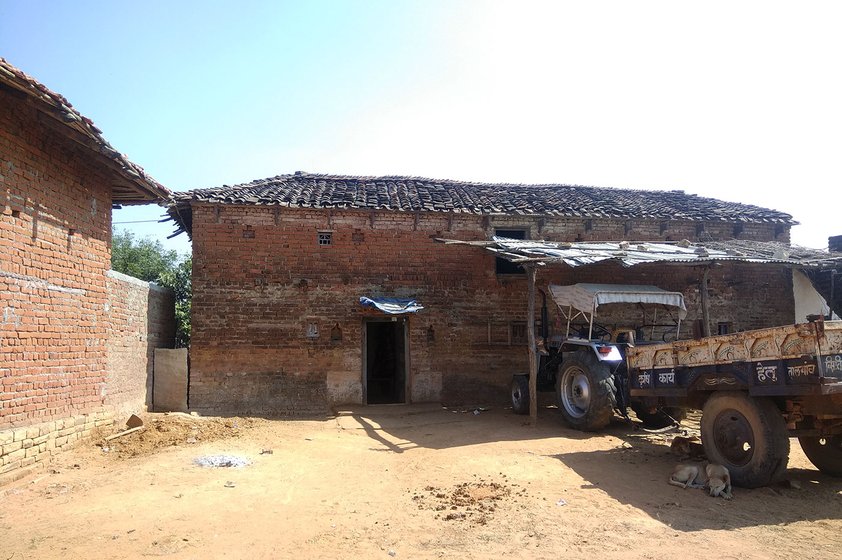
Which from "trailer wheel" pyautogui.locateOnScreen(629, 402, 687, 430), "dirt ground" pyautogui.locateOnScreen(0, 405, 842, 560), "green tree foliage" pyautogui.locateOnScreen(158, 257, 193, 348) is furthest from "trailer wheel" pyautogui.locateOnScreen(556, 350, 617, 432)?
"green tree foliage" pyautogui.locateOnScreen(158, 257, 193, 348)

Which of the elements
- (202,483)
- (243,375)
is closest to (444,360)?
(243,375)

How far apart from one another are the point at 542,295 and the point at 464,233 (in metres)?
2.29

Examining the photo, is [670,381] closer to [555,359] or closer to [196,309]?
[555,359]

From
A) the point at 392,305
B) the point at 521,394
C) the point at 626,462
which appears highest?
the point at 392,305

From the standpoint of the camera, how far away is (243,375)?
10.9m

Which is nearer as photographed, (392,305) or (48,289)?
(48,289)

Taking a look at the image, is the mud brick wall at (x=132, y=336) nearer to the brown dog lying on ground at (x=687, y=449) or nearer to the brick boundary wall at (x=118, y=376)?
the brick boundary wall at (x=118, y=376)

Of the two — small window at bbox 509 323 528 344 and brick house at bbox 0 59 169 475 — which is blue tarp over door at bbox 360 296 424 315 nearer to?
small window at bbox 509 323 528 344

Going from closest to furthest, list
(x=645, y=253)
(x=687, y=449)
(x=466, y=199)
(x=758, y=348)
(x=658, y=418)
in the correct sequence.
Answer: (x=758, y=348) → (x=687, y=449) → (x=658, y=418) → (x=645, y=253) → (x=466, y=199)

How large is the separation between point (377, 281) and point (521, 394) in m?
3.91

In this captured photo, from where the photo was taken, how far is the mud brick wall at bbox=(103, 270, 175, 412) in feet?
27.2

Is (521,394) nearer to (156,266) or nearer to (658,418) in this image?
(658,418)

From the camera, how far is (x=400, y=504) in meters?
5.44

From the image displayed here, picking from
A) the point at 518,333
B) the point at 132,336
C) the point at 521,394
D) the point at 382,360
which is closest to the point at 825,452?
the point at 521,394
